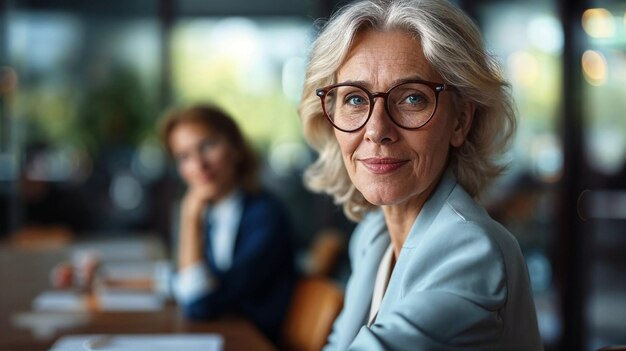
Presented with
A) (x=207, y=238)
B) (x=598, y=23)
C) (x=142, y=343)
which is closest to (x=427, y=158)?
(x=142, y=343)

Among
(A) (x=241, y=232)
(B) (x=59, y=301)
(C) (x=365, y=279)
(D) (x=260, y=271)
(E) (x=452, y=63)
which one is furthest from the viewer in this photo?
(A) (x=241, y=232)

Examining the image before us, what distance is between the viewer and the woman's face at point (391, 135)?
5.04ft

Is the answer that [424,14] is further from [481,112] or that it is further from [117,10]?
[117,10]

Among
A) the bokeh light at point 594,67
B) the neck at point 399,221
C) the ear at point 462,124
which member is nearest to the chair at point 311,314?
the neck at point 399,221

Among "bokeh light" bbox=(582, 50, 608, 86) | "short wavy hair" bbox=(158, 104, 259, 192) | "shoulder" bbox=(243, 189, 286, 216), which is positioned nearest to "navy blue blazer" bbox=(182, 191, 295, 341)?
"shoulder" bbox=(243, 189, 286, 216)

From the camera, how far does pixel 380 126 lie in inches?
60.4

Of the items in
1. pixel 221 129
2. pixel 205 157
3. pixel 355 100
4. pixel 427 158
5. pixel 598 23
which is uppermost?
pixel 598 23

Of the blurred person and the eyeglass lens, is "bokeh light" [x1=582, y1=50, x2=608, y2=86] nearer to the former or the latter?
the blurred person

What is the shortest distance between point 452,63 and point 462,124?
18 cm

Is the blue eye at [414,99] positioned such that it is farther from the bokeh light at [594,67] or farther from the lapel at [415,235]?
the bokeh light at [594,67]

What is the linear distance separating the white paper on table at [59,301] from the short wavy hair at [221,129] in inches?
28.4

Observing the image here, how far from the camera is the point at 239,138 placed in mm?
3529

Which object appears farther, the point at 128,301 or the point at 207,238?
the point at 207,238

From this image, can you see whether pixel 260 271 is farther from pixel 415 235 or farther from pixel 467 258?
pixel 467 258
